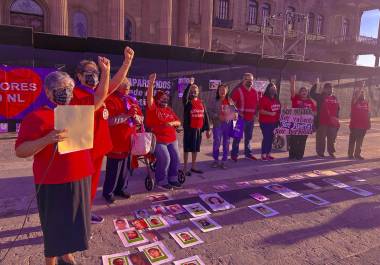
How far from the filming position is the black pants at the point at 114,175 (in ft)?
15.8

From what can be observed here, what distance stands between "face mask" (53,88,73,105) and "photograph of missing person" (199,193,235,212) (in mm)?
3150

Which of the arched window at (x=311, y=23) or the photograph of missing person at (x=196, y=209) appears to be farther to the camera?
the arched window at (x=311, y=23)

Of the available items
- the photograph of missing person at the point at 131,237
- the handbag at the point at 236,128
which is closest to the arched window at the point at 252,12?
the handbag at the point at 236,128

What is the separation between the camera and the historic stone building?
1964cm

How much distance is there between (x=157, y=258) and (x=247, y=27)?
93.1ft

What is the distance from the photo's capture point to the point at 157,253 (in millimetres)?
3592

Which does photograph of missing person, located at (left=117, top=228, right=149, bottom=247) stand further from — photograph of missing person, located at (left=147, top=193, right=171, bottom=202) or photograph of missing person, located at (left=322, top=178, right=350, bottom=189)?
photograph of missing person, located at (left=322, top=178, right=350, bottom=189)

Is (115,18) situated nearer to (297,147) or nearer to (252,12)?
(297,147)

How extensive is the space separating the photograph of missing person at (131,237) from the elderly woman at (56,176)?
37.7 inches

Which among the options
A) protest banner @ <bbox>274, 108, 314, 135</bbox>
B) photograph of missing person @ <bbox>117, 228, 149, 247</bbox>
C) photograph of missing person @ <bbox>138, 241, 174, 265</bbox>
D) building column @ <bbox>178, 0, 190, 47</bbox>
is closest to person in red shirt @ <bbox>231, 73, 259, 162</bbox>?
protest banner @ <bbox>274, 108, 314, 135</bbox>

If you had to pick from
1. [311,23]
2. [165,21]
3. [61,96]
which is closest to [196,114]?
[61,96]

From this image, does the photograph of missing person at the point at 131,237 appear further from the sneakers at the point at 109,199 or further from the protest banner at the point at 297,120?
the protest banner at the point at 297,120

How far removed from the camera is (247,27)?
28750mm

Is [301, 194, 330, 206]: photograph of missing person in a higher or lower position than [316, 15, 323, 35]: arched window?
lower
